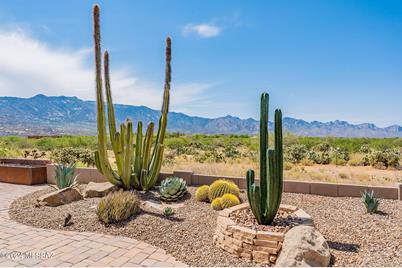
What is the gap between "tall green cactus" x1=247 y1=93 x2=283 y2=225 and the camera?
4.72 meters

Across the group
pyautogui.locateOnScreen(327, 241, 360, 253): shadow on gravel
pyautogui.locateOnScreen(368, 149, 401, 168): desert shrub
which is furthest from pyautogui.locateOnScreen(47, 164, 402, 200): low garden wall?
pyautogui.locateOnScreen(368, 149, 401, 168): desert shrub

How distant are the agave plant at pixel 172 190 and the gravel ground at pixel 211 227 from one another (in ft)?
0.93

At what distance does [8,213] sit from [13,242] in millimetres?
1936

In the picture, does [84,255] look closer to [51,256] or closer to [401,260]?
[51,256]

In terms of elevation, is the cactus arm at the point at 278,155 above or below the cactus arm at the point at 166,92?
below

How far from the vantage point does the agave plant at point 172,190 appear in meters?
7.35

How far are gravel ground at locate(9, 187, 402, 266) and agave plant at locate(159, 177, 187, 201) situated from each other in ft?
0.93

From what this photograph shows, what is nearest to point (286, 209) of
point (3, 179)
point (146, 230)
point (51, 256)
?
point (146, 230)

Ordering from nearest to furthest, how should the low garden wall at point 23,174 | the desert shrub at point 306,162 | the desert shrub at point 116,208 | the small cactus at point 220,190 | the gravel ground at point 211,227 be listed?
1. the gravel ground at point 211,227
2. the desert shrub at point 116,208
3. the small cactus at point 220,190
4. the low garden wall at point 23,174
5. the desert shrub at point 306,162

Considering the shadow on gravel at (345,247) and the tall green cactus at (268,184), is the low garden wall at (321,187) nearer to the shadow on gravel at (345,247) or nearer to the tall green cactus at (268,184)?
the shadow on gravel at (345,247)

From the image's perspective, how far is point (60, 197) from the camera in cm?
690

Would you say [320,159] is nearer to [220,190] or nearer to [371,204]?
[371,204]

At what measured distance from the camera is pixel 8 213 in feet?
20.9

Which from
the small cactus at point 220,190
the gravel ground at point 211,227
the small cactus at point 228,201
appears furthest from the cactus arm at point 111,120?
the small cactus at point 228,201
